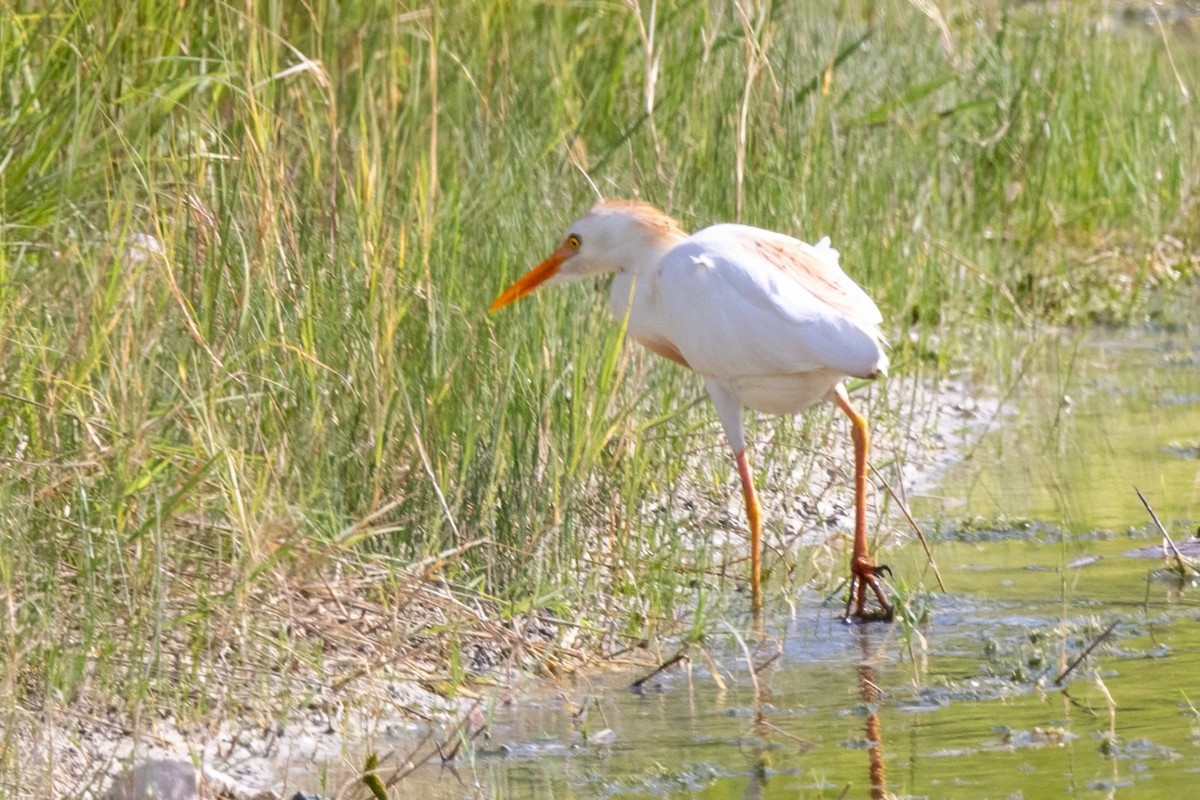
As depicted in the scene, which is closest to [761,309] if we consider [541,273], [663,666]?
[541,273]

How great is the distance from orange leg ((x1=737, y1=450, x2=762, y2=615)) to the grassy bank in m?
0.14

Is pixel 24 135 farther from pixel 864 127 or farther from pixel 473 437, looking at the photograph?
pixel 864 127

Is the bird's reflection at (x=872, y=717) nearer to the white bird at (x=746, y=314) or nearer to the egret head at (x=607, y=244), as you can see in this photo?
the white bird at (x=746, y=314)

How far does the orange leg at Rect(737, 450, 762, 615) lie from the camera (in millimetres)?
4676

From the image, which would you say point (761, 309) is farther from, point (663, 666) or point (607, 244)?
point (663, 666)

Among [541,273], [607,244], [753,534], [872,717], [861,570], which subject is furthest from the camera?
[541,273]

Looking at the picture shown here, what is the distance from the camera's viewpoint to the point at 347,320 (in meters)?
4.63

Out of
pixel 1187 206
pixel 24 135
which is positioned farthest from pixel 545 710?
pixel 1187 206

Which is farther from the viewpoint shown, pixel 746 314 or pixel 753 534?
pixel 753 534

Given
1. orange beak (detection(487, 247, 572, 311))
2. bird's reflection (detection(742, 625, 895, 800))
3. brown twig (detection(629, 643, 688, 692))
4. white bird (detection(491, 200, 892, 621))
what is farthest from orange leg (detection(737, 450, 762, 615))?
orange beak (detection(487, 247, 572, 311))

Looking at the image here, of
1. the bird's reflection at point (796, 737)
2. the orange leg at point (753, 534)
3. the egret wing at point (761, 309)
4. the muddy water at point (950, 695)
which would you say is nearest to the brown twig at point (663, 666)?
the muddy water at point (950, 695)

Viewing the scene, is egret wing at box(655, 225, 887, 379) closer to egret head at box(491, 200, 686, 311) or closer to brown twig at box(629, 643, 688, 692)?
egret head at box(491, 200, 686, 311)

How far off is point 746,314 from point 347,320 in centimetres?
96

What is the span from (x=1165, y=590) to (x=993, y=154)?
4.11 meters
